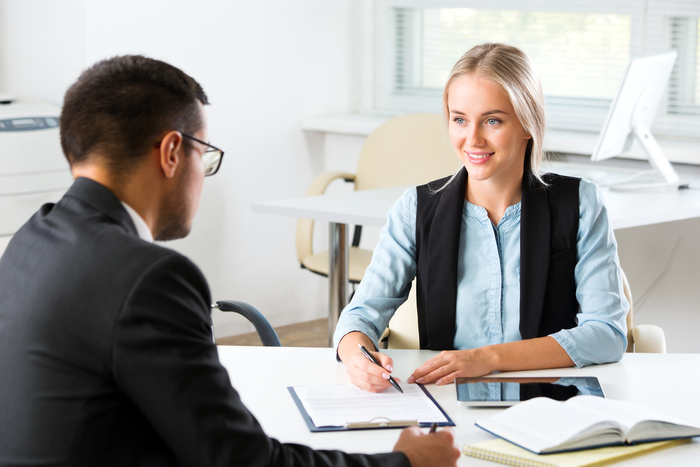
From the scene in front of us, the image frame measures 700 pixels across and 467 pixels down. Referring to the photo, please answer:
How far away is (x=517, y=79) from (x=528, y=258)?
1.21 ft

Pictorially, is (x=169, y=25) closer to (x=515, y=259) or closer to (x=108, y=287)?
(x=515, y=259)

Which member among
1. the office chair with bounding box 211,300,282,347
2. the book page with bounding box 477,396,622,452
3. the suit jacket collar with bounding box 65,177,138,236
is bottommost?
the office chair with bounding box 211,300,282,347

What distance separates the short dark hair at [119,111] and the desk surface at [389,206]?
5.05ft

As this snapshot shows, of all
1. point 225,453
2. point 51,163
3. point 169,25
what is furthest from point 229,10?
point 225,453

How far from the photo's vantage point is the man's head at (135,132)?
990 mm

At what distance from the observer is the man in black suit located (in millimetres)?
871

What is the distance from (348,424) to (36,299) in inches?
20.2

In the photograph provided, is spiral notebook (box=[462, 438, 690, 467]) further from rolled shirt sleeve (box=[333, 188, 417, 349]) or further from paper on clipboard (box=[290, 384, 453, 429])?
rolled shirt sleeve (box=[333, 188, 417, 349])

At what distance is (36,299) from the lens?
2.97ft

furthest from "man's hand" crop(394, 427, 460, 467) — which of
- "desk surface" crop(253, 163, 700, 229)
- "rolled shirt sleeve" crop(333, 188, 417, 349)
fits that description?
"desk surface" crop(253, 163, 700, 229)

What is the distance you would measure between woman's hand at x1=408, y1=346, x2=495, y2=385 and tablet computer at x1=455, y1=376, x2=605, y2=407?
0.9 inches

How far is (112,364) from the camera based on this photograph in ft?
2.84

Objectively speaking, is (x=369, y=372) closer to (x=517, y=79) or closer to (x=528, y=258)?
(x=528, y=258)

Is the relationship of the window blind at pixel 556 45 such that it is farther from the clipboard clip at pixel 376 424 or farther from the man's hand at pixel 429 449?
the man's hand at pixel 429 449
